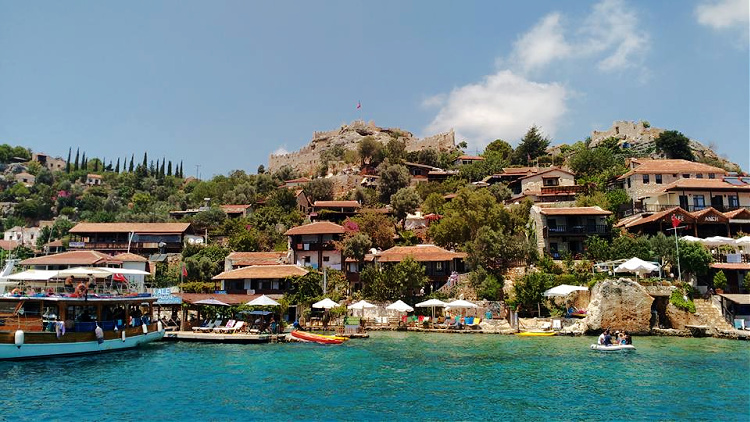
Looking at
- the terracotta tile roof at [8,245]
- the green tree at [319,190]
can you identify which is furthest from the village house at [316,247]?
the terracotta tile roof at [8,245]

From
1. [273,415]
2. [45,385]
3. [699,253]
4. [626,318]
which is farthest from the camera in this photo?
[699,253]

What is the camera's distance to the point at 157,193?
328 ft

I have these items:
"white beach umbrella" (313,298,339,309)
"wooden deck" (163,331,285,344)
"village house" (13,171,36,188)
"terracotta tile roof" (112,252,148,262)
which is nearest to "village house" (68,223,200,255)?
"terracotta tile roof" (112,252,148,262)

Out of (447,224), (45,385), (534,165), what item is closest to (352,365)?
(45,385)

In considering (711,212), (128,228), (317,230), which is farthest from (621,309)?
(128,228)

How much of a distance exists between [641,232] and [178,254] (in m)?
47.2

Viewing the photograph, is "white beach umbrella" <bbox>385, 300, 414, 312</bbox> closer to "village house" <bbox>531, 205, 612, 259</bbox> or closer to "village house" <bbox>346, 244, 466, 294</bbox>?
"village house" <bbox>346, 244, 466, 294</bbox>

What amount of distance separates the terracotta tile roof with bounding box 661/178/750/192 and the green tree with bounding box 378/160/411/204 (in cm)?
3100

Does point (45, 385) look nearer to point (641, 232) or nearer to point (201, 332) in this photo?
point (201, 332)

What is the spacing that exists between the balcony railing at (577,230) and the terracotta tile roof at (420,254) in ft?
26.7

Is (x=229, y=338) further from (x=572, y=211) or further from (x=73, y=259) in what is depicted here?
(x=572, y=211)

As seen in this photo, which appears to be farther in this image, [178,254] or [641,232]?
[178,254]

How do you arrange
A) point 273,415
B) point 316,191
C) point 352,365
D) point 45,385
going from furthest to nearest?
point 316,191 < point 352,365 < point 45,385 < point 273,415

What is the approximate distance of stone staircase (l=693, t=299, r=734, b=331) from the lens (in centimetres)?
3306
